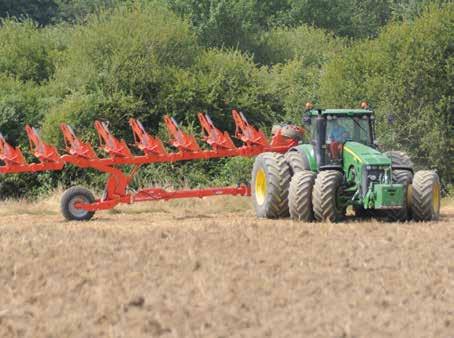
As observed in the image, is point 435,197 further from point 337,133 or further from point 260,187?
point 260,187

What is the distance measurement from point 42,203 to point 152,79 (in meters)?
6.88

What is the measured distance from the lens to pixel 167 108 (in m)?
27.8

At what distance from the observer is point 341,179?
55.2 ft

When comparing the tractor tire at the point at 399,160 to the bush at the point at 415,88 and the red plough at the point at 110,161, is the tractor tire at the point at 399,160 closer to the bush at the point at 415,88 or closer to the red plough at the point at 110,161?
the red plough at the point at 110,161

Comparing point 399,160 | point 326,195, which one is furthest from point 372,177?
point 399,160

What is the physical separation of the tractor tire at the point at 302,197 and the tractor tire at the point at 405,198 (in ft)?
4.51

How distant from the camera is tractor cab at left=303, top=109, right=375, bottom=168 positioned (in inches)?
697

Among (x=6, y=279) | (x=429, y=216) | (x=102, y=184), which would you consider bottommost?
(x=102, y=184)

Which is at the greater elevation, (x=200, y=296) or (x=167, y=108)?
(x=200, y=296)

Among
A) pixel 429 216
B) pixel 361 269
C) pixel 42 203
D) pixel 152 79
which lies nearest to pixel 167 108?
pixel 152 79

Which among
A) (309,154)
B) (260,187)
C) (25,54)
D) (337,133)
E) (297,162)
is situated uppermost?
(337,133)

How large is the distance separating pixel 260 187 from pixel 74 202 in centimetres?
340

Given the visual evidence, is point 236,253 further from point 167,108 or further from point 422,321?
point 167,108

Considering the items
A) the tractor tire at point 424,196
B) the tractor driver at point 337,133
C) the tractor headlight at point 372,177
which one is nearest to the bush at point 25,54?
the tractor driver at point 337,133
